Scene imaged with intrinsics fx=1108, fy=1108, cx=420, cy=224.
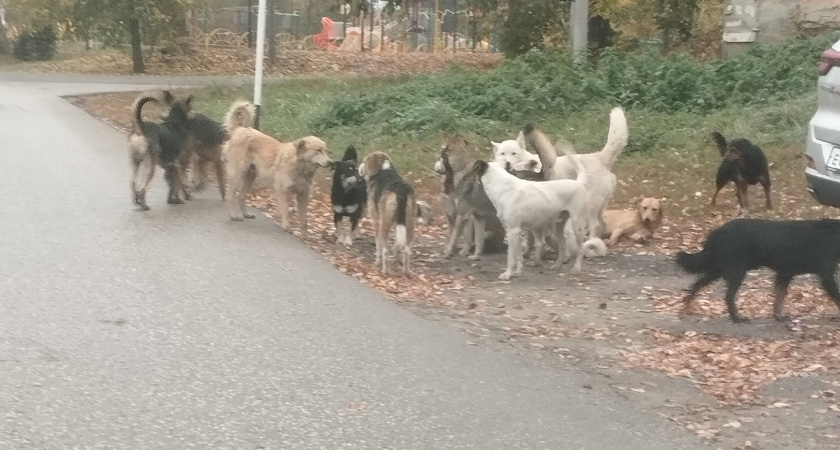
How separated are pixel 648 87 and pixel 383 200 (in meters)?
11.8

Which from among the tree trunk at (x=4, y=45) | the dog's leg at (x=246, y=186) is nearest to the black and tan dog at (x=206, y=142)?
the dog's leg at (x=246, y=186)

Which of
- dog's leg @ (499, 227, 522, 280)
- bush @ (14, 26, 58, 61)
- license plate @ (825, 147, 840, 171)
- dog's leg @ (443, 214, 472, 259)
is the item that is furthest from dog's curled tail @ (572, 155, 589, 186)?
bush @ (14, 26, 58, 61)

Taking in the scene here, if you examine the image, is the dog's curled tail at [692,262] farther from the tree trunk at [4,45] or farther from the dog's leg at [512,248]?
the tree trunk at [4,45]

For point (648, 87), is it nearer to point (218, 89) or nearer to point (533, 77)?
point (533, 77)

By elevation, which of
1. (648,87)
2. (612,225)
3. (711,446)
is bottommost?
(711,446)

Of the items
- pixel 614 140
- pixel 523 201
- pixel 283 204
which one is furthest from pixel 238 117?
pixel 614 140

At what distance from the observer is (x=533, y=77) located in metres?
21.7

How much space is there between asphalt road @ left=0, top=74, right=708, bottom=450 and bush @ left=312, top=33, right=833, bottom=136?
8.95m

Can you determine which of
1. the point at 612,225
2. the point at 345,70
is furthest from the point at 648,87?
the point at 345,70

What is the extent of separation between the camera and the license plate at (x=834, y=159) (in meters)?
9.05

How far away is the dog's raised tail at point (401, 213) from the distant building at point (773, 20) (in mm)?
15432

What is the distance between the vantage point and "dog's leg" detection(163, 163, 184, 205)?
479 inches

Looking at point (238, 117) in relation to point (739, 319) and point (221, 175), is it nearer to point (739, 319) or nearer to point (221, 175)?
point (221, 175)

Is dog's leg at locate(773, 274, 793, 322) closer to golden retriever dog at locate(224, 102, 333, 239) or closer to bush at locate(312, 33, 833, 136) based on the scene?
golden retriever dog at locate(224, 102, 333, 239)
